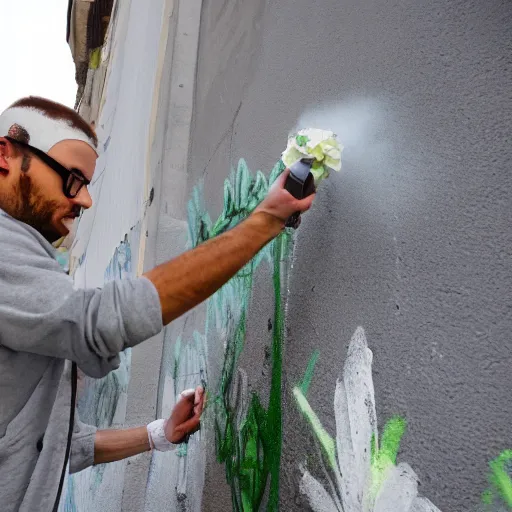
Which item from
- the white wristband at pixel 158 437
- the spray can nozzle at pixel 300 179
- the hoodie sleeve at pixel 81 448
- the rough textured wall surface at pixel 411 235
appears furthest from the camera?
the white wristband at pixel 158 437

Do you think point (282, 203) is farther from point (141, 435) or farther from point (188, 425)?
point (141, 435)

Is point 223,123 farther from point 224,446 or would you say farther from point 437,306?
point 437,306

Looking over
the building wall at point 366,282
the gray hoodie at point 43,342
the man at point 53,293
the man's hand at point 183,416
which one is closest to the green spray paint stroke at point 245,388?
the building wall at point 366,282

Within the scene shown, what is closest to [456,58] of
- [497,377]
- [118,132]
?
[497,377]

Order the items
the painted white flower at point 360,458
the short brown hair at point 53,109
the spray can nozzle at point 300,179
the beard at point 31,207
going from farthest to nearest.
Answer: the short brown hair at point 53,109 → the beard at point 31,207 → the spray can nozzle at point 300,179 → the painted white flower at point 360,458

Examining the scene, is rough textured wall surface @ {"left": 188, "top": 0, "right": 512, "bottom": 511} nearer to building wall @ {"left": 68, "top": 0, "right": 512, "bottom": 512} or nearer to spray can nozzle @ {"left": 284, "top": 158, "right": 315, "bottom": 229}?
building wall @ {"left": 68, "top": 0, "right": 512, "bottom": 512}

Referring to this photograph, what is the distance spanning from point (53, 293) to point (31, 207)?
423 millimetres

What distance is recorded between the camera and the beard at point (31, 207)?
1.70 m

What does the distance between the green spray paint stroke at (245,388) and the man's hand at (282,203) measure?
1.11ft

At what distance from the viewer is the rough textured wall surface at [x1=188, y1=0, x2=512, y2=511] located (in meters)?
1.00

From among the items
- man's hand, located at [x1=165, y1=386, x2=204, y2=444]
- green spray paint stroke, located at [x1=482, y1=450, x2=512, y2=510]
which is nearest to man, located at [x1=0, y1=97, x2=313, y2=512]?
man's hand, located at [x1=165, y1=386, x2=204, y2=444]

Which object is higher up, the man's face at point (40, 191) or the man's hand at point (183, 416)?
the man's face at point (40, 191)

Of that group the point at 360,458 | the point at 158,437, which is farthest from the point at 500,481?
the point at 158,437

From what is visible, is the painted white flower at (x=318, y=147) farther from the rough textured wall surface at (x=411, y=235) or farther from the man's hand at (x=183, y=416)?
the man's hand at (x=183, y=416)
